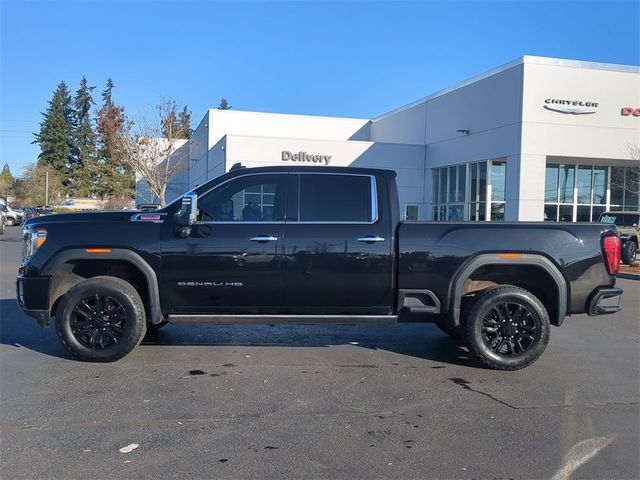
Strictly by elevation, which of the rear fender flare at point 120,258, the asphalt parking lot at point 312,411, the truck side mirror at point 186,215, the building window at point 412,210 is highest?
the building window at point 412,210

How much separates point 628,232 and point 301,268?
1694 centimetres

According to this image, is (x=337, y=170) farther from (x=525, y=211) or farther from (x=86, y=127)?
(x=86, y=127)

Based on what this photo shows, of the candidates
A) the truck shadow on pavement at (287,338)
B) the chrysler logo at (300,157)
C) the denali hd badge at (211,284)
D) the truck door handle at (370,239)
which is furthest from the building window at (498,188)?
the denali hd badge at (211,284)

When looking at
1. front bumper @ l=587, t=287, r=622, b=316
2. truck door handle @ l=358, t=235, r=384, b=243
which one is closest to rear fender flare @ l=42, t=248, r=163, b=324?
truck door handle @ l=358, t=235, r=384, b=243

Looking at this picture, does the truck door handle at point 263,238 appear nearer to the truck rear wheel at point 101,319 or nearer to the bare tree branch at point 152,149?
the truck rear wheel at point 101,319

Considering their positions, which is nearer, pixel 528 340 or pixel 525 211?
pixel 528 340

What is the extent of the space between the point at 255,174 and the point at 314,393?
243 centimetres

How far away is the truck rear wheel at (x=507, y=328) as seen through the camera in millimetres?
5801

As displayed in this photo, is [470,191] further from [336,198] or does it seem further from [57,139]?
[57,139]

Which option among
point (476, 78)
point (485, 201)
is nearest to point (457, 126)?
point (476, 78)

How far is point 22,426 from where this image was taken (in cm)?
419

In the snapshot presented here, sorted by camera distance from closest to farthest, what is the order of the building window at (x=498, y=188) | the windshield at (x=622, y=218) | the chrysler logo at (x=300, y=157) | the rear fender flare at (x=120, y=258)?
the rear fender flare at (x=120, y=258)
the windshield at (x=622, y=218)
the building window at (x=498, y=188)
the chrysler logo at (x=300, y=157)

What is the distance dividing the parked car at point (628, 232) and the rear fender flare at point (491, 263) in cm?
1010

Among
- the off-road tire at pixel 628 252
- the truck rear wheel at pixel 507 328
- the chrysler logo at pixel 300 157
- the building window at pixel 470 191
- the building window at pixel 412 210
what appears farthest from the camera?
the building window at pixel 412 210
